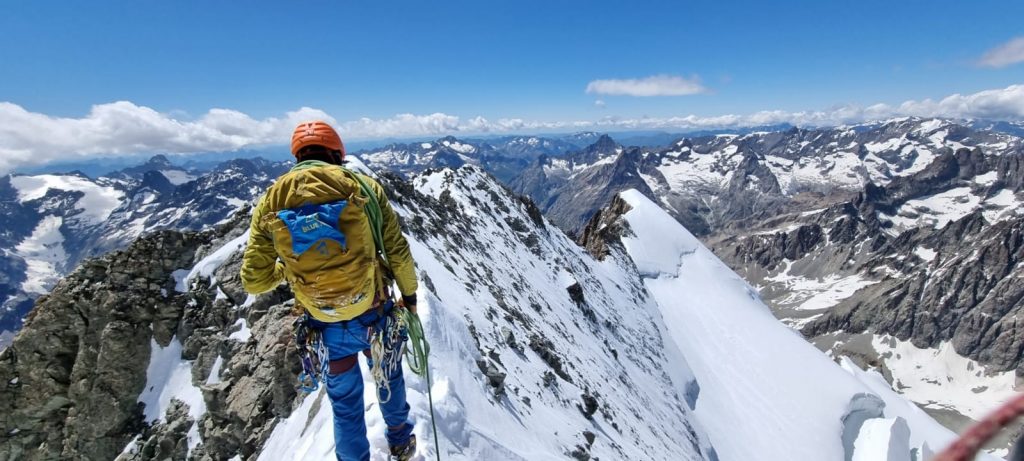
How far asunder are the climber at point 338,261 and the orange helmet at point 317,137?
1 cm

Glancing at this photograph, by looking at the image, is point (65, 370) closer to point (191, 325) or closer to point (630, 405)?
point (191, 325)

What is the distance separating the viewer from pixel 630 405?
2758cm

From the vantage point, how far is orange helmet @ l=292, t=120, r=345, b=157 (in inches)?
275

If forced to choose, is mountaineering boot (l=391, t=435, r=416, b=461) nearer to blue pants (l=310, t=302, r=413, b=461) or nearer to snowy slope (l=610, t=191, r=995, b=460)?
blue pants (l=310, t=302, r=413, b=461)

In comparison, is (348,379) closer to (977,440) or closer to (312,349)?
(312,349)

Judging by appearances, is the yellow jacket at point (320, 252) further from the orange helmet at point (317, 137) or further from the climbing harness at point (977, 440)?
the climbing harness at point (977, 440)

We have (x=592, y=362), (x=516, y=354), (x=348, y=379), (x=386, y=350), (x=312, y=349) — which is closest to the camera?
(x=348, y=379)

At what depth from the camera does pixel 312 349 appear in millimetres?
7383

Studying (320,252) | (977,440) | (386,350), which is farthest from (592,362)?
(977,440)

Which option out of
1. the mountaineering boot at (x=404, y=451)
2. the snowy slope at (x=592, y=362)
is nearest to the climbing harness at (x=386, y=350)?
the mountaineering boot at (x=404, y=451)

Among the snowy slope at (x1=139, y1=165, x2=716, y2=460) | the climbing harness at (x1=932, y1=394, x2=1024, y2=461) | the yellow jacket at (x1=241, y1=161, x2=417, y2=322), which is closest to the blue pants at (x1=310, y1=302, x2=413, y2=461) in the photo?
the yellow jacket at (x1=241, y1=161, x2=417, y2=322)

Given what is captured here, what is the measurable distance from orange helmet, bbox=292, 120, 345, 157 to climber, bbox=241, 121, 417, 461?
0.01 metres

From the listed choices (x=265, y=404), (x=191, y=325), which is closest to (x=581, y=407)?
(x=265, y=404)

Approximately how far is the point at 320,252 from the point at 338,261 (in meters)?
0.25
